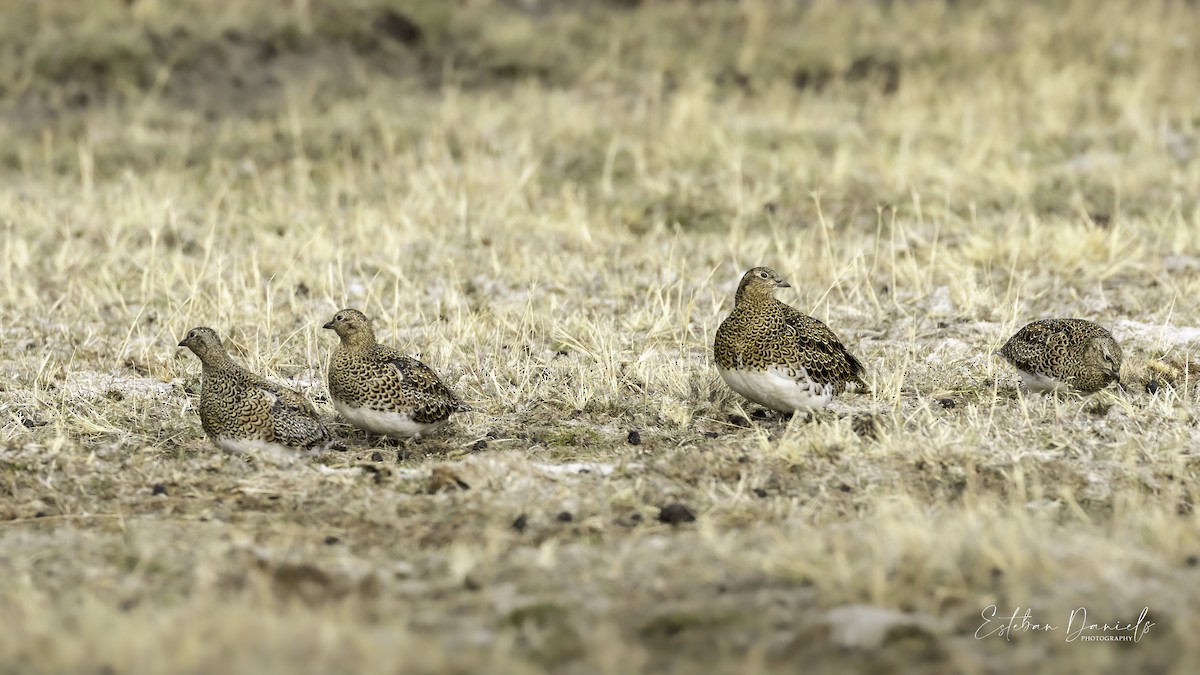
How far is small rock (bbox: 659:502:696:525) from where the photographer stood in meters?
5.79

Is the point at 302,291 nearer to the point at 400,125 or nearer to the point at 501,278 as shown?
the point at 501,278

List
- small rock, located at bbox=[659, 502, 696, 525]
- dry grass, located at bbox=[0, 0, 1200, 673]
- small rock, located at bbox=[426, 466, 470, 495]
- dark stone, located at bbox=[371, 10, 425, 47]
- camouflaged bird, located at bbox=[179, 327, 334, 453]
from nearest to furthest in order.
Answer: dry grass, located at bbox=[0, 0, 1200, 673] < small rock, located at bbox=[659, 502, 696, 525] < small rock, located at bbox=[426, 466, 470, 495] < camouflaged bird, located at bbox=[179, 327, 334, 453] < dark stone, located at bbox=[371, 10, 425, 47]

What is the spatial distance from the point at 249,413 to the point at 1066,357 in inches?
156

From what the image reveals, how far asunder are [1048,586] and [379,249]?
6947 mm

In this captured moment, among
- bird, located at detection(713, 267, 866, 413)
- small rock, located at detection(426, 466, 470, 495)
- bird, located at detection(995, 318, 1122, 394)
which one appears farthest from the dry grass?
bird, located at detection(713, 267, 866, 413)

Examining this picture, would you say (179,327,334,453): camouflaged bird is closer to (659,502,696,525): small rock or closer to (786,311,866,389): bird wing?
(659,502,696,525): small rock

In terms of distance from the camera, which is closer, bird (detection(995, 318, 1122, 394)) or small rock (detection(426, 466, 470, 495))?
small rock (detection(426, 466, 470, 495))

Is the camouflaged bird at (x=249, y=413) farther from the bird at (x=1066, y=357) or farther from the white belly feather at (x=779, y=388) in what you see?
the bird at (x=1066, y=357)

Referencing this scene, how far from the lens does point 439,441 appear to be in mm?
6973

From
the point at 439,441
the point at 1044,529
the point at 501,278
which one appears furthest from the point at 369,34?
the point at 1044,529

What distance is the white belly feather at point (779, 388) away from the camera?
6742 mm
